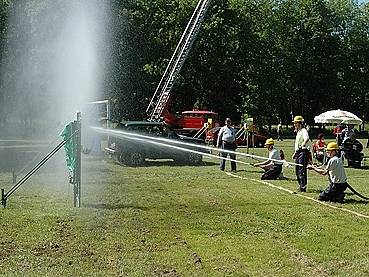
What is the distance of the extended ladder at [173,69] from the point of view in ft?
157

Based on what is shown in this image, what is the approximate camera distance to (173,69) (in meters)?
52.7

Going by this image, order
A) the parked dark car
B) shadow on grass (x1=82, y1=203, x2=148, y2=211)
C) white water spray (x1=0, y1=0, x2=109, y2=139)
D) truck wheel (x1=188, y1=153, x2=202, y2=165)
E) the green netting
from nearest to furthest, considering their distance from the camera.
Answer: shadow on grass (x1=82, y1=203, x2=148, y2=211), the green netting, the parked dark car, truck wheel (x1=188, y1=153, x2=202, y2=165), white water spray (x1=0, y1=0, x2=109, y2=139)

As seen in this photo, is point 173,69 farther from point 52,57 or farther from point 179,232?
point 179,232

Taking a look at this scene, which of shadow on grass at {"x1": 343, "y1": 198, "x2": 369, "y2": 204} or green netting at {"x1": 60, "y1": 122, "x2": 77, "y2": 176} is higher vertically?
green netting at {"x1": 60, "y1": 122, "x2": 77, "y2": 176}

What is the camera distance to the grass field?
8.63 m

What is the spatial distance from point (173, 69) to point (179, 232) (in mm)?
42290

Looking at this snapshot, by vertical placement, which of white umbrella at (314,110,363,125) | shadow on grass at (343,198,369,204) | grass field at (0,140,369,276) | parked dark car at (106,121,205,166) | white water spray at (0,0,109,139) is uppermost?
white water spray at (0,0,109,139)

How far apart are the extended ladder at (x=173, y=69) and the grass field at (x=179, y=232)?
3008 cm

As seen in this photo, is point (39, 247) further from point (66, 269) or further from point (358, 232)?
point (358, 232)

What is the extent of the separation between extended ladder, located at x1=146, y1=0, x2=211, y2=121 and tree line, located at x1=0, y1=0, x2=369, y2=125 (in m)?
3.33

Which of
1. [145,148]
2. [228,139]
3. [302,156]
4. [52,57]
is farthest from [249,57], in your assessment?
[302,156]

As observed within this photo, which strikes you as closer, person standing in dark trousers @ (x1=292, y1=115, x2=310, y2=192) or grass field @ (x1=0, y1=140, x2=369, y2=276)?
grass field @ (x1=0, y1=140, x2=369, y2=276)

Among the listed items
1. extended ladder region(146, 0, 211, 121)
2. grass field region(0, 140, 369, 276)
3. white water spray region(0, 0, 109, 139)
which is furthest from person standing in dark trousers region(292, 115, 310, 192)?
extended ladder region(146, 0, 211, 121)

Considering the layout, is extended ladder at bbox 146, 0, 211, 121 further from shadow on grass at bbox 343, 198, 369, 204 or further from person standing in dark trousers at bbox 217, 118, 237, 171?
shadow on grass at bbox 343, 198, 369, 204
